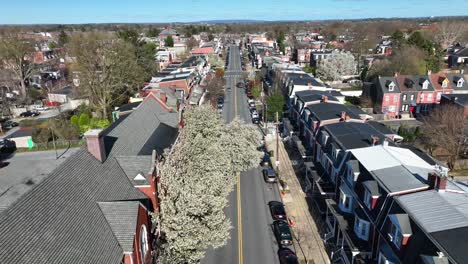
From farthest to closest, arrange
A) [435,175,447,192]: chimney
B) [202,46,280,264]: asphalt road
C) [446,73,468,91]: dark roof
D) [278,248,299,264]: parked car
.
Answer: [446,73,468,91]: dark roof < [202,46,280,264]: asphalt road < [278,248,299,264]: parked car < [435,175,447,192]: chimney

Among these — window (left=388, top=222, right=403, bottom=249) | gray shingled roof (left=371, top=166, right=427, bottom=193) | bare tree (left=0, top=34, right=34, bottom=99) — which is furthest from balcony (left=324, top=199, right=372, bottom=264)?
bare tree (left=0, top=34, right=34, bottom=99)

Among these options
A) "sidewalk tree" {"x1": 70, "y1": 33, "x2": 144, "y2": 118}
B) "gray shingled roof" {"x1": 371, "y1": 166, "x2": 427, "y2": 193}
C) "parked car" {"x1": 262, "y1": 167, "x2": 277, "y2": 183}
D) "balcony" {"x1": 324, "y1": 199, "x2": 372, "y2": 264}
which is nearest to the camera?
"gray shingled roof" {"x1": 371, "y1": 166, "x2": 427, "y2": 193}

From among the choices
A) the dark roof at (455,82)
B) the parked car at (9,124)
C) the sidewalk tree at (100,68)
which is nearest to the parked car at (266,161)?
the sidewalk tree at (100,68)

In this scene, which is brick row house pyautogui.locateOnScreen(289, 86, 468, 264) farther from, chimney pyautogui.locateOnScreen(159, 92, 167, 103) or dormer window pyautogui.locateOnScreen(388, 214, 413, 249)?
chimney pyautogui.locateOnScreen(159, 92, 167, 103)

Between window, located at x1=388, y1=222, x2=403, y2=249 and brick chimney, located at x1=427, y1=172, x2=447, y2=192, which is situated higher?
brick chimney, located at x1=427, y1=172, x2=447, y2=192

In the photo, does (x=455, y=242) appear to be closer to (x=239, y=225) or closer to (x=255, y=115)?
(x=239, y=225)

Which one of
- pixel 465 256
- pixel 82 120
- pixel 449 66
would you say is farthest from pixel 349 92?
pixel 465 256
